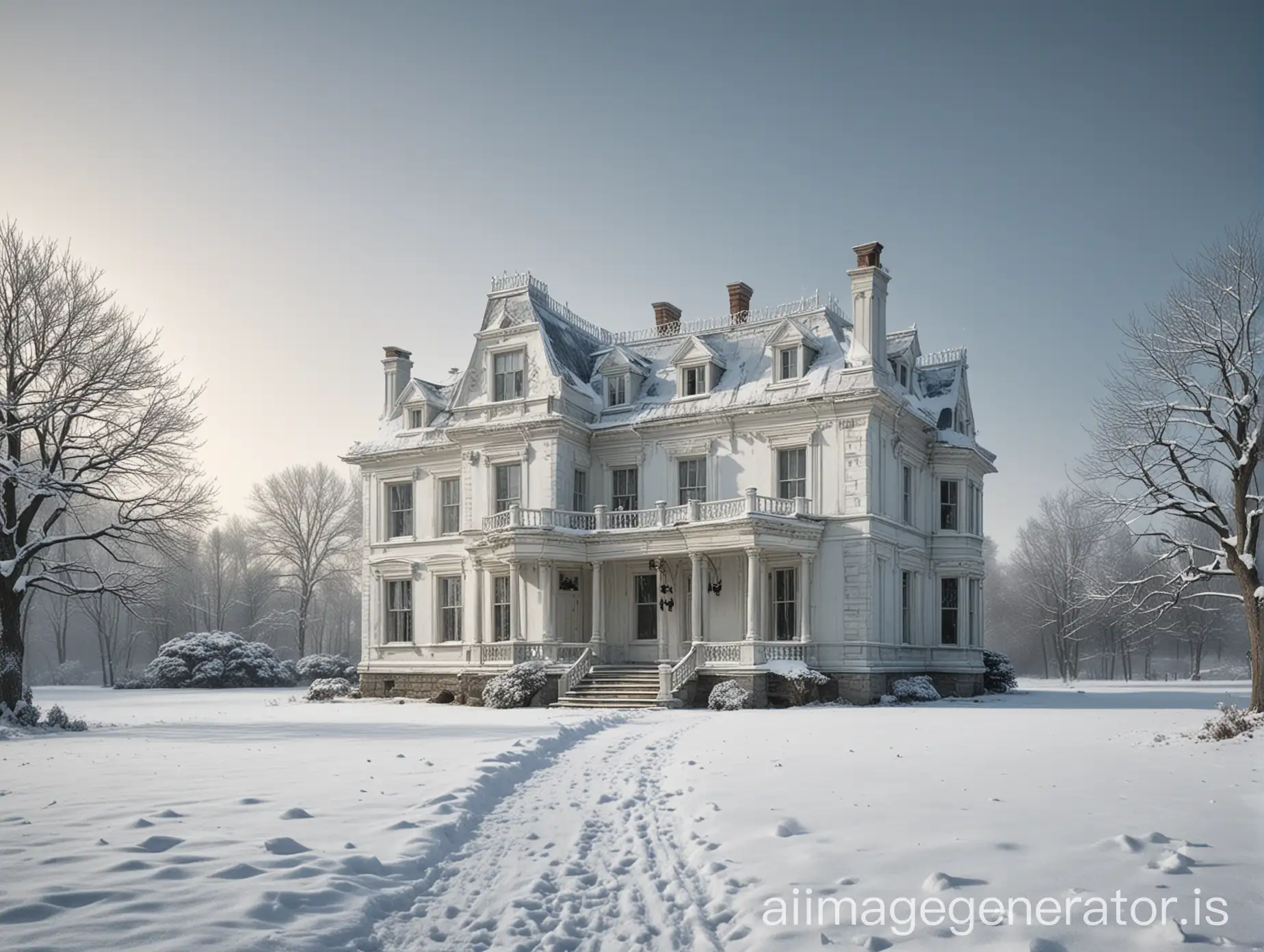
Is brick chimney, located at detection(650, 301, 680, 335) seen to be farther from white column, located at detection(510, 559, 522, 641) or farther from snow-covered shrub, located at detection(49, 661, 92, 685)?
snow-covered shrub, located at detection(49, 661, 92, 685)

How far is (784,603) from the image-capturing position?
3133cm

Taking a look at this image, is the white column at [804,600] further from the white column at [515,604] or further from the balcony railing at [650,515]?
the white column at [515,604]

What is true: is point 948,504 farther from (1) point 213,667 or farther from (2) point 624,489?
(1) point 213,667

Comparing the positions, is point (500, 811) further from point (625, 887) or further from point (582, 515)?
point (582, 515)

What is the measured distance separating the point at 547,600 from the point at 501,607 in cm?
333

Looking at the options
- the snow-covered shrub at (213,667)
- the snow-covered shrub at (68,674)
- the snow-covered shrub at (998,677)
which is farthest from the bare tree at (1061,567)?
the snow-covered shrub at (68,674)

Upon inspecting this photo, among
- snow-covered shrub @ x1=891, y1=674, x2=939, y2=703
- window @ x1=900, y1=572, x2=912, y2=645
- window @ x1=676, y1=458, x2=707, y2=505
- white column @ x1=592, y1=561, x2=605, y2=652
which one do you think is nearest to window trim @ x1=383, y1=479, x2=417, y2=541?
white column @ x1=592, y1=561, x2=605, y2=652

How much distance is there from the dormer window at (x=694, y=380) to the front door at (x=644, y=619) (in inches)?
249

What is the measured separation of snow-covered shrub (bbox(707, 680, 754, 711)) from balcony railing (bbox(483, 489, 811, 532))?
4794 mm

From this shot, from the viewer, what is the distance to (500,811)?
36.2ft

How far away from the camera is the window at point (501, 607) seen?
112 ft

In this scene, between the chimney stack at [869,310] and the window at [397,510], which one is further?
the window at [397,510]

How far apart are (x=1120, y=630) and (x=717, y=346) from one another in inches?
1742

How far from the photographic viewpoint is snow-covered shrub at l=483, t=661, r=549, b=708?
28.8 meters
